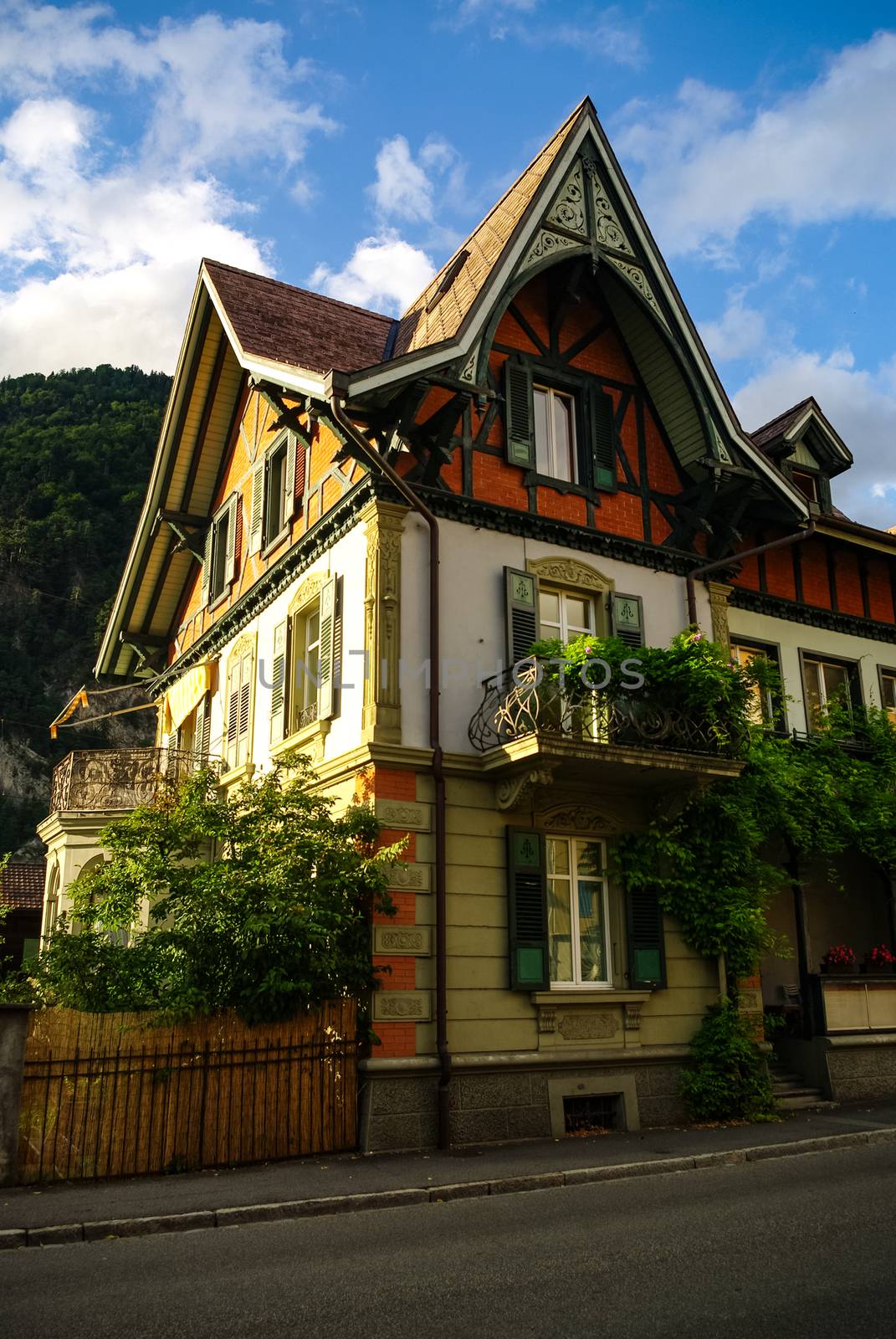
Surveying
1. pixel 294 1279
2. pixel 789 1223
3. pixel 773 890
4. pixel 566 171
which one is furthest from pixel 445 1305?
pixel 566 171

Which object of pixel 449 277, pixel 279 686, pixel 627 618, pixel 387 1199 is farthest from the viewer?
pixel 449 277

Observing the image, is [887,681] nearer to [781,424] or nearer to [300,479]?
[781,424]

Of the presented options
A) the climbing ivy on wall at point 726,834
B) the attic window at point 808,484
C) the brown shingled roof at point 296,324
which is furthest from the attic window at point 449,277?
the attic window at point 808,484

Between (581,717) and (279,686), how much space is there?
211 inches

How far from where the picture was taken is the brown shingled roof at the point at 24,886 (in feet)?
120

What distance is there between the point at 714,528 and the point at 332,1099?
1025cm

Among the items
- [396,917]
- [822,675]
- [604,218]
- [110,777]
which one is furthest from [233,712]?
[822,675]

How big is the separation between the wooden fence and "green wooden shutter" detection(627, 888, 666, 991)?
3988 millimetres

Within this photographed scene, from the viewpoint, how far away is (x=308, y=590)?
1659 centimetres

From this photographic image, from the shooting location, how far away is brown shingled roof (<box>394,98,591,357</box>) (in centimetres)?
1541

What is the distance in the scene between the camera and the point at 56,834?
66.5ft

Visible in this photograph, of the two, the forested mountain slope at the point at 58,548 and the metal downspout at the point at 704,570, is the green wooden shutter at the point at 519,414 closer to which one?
the metal downspout at the point at 704,570

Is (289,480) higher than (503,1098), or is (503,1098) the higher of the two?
(289,480)

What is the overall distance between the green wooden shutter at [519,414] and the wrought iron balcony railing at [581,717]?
3.29 metres
